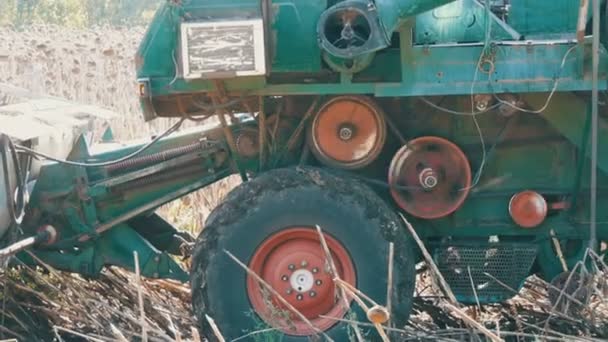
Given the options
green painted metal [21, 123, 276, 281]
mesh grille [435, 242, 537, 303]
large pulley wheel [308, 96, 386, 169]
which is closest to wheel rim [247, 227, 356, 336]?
large pulley wheel [308, 96, 386, 169]

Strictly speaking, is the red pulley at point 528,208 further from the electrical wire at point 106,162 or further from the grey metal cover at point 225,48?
the electrical wire at point 106,162

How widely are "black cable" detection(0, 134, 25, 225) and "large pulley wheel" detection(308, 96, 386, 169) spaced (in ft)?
5.41

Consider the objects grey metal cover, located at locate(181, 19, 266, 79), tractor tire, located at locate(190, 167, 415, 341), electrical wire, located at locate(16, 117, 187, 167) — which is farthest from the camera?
electrical wire, located at locate(16, 117, 187, 167)

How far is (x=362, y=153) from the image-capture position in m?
7.00

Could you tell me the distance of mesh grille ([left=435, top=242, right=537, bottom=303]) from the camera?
7113mm

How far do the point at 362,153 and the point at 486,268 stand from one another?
916 millimetres

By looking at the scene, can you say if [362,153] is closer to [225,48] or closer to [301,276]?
[301,276]

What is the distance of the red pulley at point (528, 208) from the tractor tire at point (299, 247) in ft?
2.16

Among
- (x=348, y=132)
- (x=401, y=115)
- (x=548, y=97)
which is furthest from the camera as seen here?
(x=401, y=115)

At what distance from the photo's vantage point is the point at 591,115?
684 cm

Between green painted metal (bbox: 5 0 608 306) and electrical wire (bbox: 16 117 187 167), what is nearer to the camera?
green painted metal (bbox: 5 0 608 306)

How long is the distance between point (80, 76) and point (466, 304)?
986 centimetres

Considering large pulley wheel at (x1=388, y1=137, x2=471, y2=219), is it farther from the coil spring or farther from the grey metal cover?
the coil spring

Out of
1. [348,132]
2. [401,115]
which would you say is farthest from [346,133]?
[401,115]
